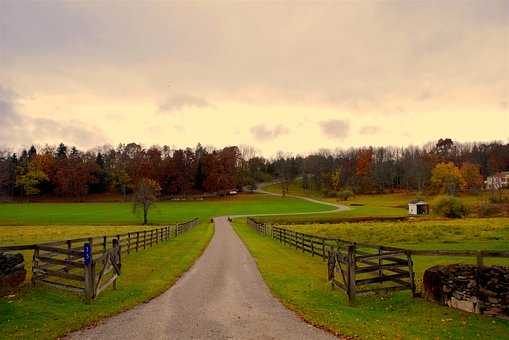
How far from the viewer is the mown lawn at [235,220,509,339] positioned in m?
8.68

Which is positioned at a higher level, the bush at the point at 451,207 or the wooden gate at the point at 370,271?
the wooden gate at the point at 370,271

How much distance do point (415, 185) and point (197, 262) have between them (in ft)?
445

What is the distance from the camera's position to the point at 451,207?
60.7 meters

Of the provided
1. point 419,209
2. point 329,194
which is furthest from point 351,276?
point 329,194

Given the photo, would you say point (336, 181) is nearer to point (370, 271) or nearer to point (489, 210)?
point (489, 210)

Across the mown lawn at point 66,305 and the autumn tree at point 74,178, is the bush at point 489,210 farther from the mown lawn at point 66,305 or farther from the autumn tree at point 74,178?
the autumn tree at point 74,178

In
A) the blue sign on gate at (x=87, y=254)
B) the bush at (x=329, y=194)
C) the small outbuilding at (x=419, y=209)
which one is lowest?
the small outbuilding at (x=419, y=209)

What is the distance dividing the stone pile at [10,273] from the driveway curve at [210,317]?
450 centimetres

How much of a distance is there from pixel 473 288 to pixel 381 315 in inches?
95.4

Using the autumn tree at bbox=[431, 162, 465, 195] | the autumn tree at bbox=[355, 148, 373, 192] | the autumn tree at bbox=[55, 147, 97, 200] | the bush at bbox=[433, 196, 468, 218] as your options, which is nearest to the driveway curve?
the bush at bbox=[433, 196, 468, 218]

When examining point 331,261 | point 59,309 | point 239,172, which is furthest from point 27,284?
point 239,172

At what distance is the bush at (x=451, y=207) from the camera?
60.5 metres

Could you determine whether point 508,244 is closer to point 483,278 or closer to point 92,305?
point 483,278

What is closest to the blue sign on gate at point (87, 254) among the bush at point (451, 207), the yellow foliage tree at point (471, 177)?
the bush at point (451, 207)
